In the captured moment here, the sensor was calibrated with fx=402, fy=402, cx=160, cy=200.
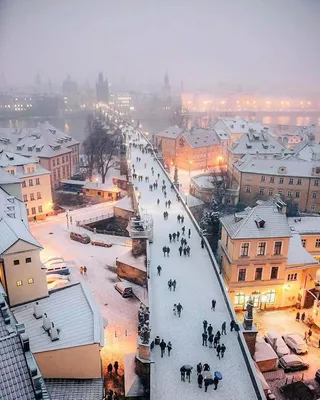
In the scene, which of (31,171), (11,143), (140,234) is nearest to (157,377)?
(140,234)

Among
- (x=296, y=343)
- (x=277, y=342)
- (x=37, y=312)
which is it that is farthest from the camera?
(x=296, y=343)

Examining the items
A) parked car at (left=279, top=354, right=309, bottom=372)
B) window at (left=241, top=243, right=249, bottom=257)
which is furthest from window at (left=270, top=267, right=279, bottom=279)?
parked car at (left=279, top=354, right=309, bottom=372)

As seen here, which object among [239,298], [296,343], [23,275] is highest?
[23,275]

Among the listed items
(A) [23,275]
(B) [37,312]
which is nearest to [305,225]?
(A) [23,275]

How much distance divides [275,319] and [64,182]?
152 ft

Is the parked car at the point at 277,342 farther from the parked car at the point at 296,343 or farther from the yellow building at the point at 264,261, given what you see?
the yellow building at the point at 264,261

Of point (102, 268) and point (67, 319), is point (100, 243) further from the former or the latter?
point (67, 319)

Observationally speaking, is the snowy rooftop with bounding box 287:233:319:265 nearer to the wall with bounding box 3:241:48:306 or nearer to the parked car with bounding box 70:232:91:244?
the wall with bounding box 3:241:48:306

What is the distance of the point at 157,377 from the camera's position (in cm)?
2145

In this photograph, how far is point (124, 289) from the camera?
120 ft

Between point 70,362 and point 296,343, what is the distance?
60.0 feet

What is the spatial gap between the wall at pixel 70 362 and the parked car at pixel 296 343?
53.7 feet

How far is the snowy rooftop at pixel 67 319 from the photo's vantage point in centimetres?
2295

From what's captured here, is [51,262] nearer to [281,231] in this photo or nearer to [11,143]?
[281,231]
